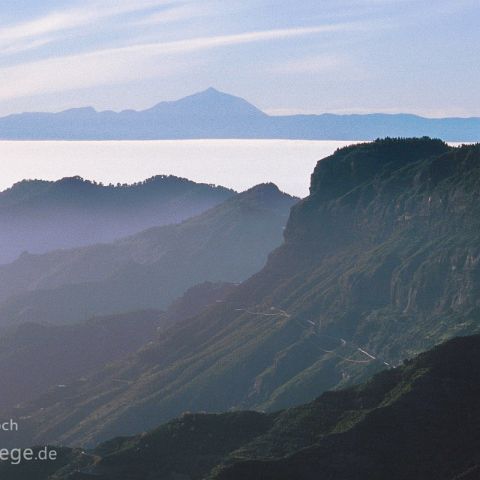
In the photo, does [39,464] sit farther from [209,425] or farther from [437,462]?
[437,462]

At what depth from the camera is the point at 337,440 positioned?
386 ft

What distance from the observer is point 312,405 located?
440 feet

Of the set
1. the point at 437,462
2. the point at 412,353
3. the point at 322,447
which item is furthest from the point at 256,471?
the point at 412,353

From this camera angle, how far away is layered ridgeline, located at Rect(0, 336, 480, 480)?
11350 cm

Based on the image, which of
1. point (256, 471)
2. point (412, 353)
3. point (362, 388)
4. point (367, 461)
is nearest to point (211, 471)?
point (256, 471)

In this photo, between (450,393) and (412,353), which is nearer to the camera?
(450,393)

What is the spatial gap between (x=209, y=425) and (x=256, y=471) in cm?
2142

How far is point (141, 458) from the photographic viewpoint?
421 ft

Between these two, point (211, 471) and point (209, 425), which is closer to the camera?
point (211, 471)

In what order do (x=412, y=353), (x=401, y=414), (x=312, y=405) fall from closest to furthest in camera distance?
(x=401, y=414) → (x=312, y=405) → (x=412, y=353)

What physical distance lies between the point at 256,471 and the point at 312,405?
21880mm

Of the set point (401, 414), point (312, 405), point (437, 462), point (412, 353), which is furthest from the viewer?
point (412, 353)

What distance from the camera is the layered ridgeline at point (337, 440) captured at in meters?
114

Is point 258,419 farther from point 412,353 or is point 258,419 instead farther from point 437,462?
point 412,353
